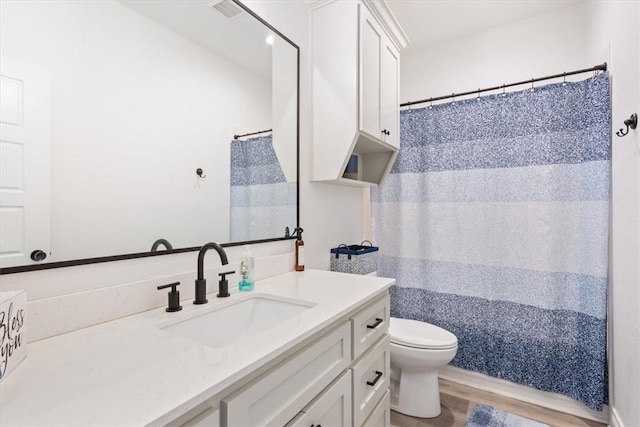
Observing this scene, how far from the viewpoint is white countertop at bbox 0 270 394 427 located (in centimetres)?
51

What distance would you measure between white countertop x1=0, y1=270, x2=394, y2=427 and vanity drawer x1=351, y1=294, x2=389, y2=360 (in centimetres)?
19

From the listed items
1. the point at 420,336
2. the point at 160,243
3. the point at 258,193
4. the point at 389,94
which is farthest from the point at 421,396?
the point at 389,94

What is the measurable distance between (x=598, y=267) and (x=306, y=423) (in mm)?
1846

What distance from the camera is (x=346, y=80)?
1691mm

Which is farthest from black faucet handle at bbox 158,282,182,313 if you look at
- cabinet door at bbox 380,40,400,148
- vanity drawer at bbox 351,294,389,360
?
cabinet door at bbox 380,40,400,148

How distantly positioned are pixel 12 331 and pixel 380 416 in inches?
51.6

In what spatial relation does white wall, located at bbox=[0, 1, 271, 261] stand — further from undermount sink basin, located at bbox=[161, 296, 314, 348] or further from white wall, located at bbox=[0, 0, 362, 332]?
undermount sink basin, located at bbox=[161, 296, 314, 348]

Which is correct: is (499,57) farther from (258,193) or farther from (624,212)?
(258,193)

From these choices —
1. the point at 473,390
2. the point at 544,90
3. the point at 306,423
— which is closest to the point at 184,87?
the point at 306,423

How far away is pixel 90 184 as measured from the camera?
2.98 ft

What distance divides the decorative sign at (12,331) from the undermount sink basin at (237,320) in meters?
0.30

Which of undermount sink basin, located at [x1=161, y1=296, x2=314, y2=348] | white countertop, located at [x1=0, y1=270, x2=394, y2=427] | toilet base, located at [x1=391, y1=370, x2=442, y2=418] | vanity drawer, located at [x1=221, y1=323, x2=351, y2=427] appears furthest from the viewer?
toilet base, located at [x1=391, y1=370, x2=442, y2=418]

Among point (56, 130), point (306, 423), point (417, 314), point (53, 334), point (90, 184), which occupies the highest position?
point (56, 130)

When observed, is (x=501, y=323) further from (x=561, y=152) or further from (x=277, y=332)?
(x=277, y=332)
